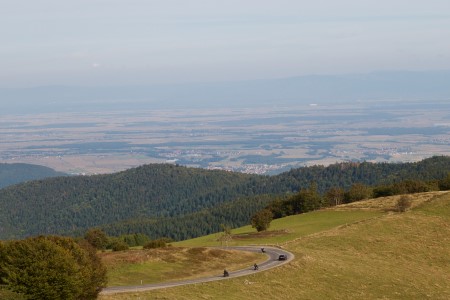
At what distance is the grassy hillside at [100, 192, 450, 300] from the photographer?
5406cm

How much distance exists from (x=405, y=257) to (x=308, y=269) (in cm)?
1510

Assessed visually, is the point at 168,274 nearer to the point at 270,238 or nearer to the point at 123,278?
the point at 123,278

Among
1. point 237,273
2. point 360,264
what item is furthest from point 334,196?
point 237,273

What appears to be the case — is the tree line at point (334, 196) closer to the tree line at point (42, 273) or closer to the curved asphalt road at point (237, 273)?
the curved asphalt road at point (237, 273)

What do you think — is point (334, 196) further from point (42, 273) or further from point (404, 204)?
point (42, 273)

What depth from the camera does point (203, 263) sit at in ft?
209

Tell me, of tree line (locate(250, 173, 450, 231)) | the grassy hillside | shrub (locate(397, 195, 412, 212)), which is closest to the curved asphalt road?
the grassy hillside

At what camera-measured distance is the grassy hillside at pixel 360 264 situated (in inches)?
2128

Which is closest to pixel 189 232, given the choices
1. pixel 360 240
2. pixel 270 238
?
pixel 270 238

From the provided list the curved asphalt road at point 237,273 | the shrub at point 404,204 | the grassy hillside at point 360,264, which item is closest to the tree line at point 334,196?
the grassy hillside at point 360,264

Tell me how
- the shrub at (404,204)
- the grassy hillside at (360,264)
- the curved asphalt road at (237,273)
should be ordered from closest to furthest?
the curved asphalt road at (237,273), the grassy hillside at (360,264), the shrub at (404,204)

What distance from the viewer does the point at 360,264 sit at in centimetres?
6656

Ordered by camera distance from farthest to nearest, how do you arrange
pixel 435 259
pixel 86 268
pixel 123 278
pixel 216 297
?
pixel 435 259
pixel 123 278
pixel 216 297
pixel 86 268

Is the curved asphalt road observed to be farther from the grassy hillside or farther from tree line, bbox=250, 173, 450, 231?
tree line, bbox=250, 173, 450, 231
